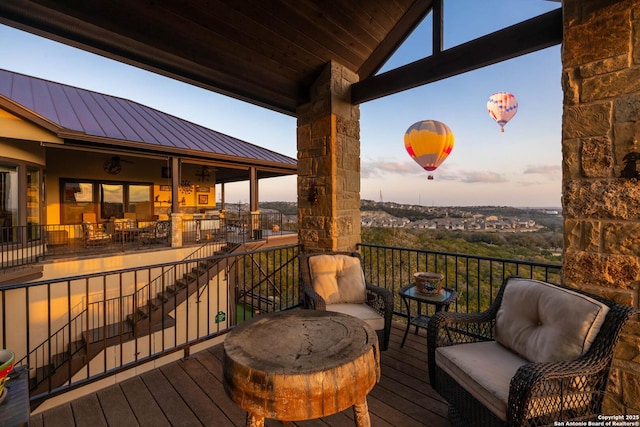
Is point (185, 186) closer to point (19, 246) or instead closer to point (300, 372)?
point (19, 246)

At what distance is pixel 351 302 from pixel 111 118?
930 cm

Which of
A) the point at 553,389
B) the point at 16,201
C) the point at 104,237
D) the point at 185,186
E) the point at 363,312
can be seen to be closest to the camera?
the point at 553,389

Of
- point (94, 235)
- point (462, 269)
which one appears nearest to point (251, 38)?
point (94, 235)

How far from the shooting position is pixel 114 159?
8852mm

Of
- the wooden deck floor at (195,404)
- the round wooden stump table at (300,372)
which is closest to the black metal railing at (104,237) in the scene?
the wooden deck floor at (195,404)

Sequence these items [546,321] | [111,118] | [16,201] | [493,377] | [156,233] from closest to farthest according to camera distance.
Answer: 1. [493,377]
2. [546,321]
3. [16,201]
4. [156,233]
5. [111,118]

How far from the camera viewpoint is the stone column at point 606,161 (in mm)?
1776

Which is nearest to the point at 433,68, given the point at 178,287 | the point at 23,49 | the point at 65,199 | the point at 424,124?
the point at 424,124

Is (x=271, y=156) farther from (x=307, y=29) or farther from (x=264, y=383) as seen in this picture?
(x=264, y=383)

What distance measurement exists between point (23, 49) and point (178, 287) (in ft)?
26.7

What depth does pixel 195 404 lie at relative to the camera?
200 centimetres

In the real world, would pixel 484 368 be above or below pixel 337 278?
below

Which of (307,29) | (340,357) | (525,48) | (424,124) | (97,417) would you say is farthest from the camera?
(424,124)

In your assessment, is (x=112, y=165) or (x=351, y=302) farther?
(x=112, y=165)
